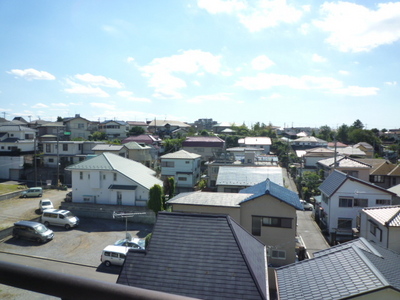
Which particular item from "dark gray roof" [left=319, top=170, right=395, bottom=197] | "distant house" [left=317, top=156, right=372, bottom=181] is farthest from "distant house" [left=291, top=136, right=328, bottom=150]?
"dark gray roof" [left=319, top=170, right=395, bottom=197]

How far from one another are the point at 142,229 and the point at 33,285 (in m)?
16.6

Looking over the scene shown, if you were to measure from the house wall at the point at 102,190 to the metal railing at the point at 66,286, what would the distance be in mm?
18428

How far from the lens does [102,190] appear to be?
65.2 ft

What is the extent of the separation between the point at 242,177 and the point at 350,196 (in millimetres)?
6598

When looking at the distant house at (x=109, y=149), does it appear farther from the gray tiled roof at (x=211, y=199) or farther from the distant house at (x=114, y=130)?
the distant house at (x=114, y=130)

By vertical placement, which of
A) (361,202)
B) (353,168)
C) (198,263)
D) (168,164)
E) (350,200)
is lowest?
(361,202)

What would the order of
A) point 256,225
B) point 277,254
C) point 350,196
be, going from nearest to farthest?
1. point 277,254
2. point 256,225
3. point 350,196

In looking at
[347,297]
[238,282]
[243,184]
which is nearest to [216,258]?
[238,282]

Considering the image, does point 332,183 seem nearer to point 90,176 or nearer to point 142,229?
point 142,229

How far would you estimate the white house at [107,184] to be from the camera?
19.2m

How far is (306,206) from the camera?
22781mm

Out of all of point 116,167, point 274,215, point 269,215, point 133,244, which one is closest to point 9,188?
point 116,167

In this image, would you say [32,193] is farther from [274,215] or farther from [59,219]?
[274,215]

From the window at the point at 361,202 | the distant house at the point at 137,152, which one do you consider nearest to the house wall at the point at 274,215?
the window at the point at 361,202
